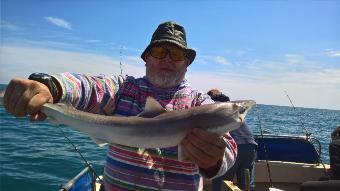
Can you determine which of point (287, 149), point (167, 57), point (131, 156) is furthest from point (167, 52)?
point (287, 149)

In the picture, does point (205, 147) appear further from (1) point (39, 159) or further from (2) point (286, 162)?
(1) point (39, 159)

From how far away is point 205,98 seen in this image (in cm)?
490

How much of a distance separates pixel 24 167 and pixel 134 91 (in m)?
12.0

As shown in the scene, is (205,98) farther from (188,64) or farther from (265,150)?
(265,150)

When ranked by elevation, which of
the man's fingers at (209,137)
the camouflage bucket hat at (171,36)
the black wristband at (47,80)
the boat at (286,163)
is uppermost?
the camouflage bucket hat at (171,36)

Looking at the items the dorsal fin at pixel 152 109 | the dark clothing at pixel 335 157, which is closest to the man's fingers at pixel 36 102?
the dorsal fin at pixel 152 109

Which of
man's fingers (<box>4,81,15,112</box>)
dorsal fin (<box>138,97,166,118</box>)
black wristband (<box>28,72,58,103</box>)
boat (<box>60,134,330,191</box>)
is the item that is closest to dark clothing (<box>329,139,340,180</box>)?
boat (<box>60,134,330,191</box>)

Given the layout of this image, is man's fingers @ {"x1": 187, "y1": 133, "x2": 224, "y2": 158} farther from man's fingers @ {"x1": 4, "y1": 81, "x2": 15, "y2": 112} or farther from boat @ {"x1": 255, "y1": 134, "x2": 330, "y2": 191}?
boat @ {"x1": 255, "y1": 134, "x2": 330, "y2": 191}

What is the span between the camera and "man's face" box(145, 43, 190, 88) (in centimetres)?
490

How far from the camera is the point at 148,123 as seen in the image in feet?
12.2

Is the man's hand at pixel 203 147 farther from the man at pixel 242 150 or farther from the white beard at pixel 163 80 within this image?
the man at pixel 242 150

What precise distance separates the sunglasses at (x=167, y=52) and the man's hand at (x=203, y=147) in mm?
1501

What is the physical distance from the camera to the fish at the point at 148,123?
364cm

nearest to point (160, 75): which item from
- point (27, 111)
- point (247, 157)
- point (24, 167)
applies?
point (27, 111)
